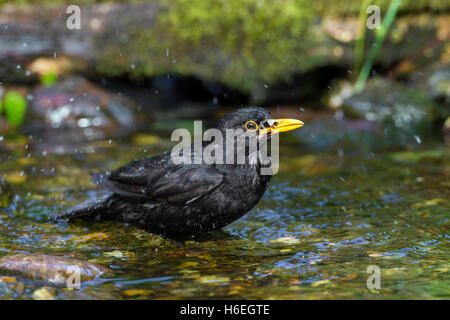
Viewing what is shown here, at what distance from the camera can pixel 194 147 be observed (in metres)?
4.89

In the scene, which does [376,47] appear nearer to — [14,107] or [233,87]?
[233,87]

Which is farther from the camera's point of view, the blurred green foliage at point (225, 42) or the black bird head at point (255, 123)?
the blurred green foliage at point (225, 42)

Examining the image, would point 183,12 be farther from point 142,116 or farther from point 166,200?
→ point 166,200

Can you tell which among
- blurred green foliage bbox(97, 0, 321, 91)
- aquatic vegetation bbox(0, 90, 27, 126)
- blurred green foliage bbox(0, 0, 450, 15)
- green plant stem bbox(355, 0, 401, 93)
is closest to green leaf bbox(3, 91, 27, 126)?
aquatic vegetation bbox(0, 90, 27, 126)

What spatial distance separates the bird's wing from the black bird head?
0.38m

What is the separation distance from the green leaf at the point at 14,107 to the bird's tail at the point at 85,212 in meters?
3.45

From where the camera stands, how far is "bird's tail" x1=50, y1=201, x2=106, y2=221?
506 centimetres

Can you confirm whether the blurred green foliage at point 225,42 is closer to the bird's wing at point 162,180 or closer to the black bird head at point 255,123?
the bird's wing at point 162,180

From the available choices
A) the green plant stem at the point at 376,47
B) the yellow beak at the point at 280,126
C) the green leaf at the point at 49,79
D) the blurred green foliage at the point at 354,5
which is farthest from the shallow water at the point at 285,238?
the blurred green foliage at the point at 354,5

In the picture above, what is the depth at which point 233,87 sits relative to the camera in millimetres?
9508

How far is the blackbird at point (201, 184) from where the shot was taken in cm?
450

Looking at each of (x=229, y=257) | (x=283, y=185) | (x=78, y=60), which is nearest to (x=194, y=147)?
(x=229, y=257)

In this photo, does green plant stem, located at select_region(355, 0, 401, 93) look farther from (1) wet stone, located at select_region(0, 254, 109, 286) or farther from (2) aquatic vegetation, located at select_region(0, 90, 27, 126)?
(1) wet stone, located at select_region(0, 254, 109, 286)

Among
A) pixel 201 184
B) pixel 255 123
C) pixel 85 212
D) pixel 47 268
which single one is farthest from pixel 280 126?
pixel 47 268
